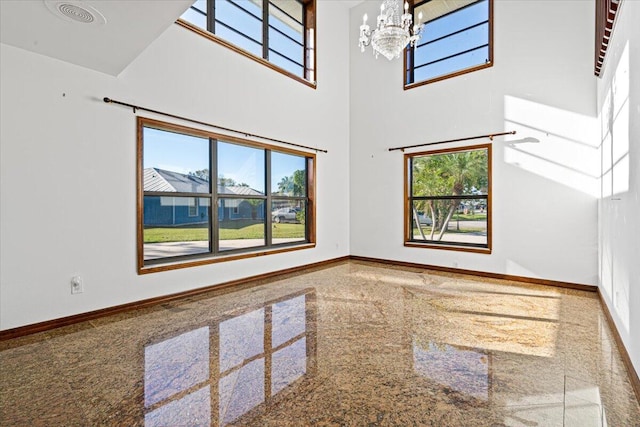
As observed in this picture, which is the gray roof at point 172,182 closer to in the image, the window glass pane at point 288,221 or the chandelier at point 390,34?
the window glass pane at point 288,221

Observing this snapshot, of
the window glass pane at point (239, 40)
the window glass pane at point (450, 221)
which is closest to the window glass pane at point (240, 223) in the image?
the window glass pane at point (239, 40)

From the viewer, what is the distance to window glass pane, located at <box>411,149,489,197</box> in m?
5.10

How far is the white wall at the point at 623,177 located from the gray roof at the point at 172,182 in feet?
13.7

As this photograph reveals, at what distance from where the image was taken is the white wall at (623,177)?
2.05m

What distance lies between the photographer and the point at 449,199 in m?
5.40

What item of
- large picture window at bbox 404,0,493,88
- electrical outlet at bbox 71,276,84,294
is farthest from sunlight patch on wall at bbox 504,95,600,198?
electrical outlet at bbox 71,276,84,294

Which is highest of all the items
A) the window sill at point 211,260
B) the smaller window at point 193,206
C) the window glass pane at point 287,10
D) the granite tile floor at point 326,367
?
the window glass pane at point 287,10

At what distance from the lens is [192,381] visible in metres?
2.05

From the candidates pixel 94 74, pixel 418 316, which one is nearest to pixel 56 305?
pixel 94 74

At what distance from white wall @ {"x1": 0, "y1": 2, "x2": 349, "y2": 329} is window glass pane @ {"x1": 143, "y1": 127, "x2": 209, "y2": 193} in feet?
0.84

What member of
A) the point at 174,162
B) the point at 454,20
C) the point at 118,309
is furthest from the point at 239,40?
the point at 118,309

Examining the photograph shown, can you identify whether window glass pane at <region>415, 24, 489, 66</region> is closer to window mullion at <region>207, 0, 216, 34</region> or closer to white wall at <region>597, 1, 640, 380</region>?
white wall at <region>597, 1, 640, 380</region>

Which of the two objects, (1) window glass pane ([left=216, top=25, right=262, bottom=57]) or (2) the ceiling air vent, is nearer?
(2) the ceiling air vent

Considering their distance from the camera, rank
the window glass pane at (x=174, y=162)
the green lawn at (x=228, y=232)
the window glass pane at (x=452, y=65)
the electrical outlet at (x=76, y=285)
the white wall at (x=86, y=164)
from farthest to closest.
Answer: the window glass pane at (x=452, y=65)
the green lawn at (x=228, y=232)
the window glass pane at (x=174, y=162)
the electrical outlet at (x=76, y=285)
the white wall at (x=86, y=164)
